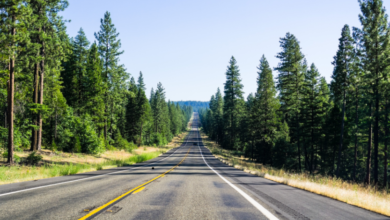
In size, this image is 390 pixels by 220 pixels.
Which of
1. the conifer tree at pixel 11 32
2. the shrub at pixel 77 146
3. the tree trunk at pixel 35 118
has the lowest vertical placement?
the shrub at pixel 77 146

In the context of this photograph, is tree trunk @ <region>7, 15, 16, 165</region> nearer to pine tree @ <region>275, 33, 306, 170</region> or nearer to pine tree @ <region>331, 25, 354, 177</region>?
pine tree @ <region>275, 33, 306, 170</region>

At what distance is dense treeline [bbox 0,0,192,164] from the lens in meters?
16.3

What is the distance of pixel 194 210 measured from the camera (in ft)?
17.0

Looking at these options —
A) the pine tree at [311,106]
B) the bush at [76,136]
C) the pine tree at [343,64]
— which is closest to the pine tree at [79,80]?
the bush at [76,136]

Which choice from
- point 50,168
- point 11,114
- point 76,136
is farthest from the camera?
point 76,136

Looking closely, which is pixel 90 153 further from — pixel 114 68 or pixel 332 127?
pixel 332 127

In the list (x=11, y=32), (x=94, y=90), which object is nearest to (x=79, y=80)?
(x=94, y=90)

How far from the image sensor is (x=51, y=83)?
89.5ft

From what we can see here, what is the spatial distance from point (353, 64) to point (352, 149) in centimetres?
2471

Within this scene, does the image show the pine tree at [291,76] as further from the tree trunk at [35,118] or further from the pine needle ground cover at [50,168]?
the tree trunk at [35,118]

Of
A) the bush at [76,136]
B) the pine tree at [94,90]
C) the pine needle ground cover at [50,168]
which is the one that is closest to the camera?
the pine needle ground cover at [50,168]

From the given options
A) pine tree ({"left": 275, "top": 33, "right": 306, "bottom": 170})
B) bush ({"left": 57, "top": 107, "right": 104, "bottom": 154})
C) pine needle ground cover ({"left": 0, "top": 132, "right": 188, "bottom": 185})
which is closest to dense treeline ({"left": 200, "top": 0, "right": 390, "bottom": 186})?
pine tree ({"left": 275, "top": 33, "right": 306, "bottom": 170})

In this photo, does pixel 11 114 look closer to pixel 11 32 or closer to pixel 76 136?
A: pixel 11 32

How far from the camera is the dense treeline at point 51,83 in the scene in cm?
1634
